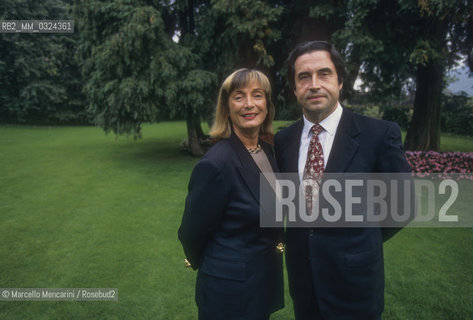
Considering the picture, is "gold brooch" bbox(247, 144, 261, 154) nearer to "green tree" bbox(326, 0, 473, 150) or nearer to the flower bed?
"green tree" bbox(326, 0, 473, 150)

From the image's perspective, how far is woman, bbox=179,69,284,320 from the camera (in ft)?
6.33

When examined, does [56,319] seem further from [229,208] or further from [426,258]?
[426,258]

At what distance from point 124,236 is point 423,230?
223 inches

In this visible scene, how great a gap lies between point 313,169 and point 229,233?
70cm

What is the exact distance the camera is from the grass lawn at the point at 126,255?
3705 mm

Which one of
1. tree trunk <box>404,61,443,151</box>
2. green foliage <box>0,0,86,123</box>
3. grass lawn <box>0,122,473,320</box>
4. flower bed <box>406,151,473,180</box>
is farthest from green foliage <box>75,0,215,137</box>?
green foliage <box>0,0,86,123</box>

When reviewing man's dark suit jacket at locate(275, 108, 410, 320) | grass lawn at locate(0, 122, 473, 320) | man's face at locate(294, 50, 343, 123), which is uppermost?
man's face at locate(294, 50, 343, 123)

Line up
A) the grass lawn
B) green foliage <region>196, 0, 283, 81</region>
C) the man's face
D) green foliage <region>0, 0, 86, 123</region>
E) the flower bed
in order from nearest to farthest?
the man's face < the grass lawn < the flower bed < green foliage <region>196, 0, 283, 81</region> < green foliage <region>0, 0, 86, 123</region>

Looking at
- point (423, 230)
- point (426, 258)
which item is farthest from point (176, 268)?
point (423, 230)

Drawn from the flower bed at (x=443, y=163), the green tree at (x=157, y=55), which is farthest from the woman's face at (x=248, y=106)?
the flower bed at (x=443, y=163)

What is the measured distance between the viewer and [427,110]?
1081 centimetres

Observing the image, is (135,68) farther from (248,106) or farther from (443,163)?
(443,163)

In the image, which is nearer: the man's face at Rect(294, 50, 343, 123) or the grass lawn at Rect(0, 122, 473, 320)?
the man's face at Rect(294, 50, 343, 123)

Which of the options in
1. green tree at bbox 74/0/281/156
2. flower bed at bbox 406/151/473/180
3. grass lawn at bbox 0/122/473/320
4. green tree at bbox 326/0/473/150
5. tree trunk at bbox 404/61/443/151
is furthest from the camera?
tree trunk at bbox 404/61/443/151
